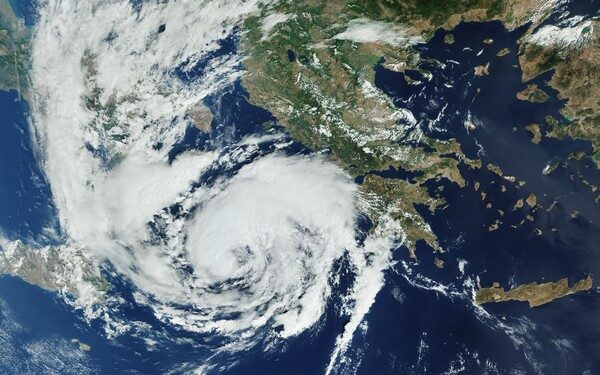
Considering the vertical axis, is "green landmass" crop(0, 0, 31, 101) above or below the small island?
above

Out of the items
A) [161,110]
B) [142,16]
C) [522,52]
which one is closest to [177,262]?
[161,110]

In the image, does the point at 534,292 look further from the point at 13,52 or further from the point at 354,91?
the point at 13,52

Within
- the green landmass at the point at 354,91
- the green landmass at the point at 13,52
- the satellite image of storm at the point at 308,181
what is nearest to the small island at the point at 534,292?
the satellite image of storm at the point at 308,181

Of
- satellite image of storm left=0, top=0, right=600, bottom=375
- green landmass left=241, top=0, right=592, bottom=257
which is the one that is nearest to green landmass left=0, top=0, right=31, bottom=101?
satellite image of storm left=0, top=0, right=600, bottom=375

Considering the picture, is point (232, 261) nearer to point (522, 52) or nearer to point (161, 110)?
point (161, 110)

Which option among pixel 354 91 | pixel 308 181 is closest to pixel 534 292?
pixel 308 181

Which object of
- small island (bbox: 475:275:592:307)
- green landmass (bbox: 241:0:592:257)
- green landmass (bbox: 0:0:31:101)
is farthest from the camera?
green landmass (bbox: 0:0:31:101)

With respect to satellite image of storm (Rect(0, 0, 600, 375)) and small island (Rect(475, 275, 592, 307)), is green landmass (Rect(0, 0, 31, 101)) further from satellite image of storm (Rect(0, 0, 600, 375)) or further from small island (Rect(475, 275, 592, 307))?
small island (Rect(475, 275, 592, 307))

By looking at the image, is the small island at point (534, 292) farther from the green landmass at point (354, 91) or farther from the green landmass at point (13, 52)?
the green landmass at point (13, 52)

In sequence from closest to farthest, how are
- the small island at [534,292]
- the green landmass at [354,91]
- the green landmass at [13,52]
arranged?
the small island at [534,292] < the green landmass at [354,91] < the green landmass at [13,52]
